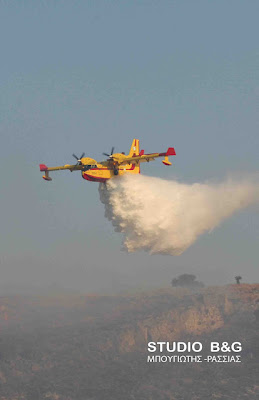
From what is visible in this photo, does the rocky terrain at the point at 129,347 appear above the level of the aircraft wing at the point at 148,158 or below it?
below

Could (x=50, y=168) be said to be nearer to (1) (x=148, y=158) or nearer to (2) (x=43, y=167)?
(2) (x=43, y=167)

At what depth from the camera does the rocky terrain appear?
8212 centimetres

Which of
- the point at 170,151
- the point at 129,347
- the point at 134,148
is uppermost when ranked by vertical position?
the point at 134,148

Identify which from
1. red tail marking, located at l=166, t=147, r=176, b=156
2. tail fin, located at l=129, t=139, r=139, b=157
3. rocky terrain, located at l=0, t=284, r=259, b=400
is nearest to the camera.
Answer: red tail marking, located at l=166, t=147, r=176, b=156

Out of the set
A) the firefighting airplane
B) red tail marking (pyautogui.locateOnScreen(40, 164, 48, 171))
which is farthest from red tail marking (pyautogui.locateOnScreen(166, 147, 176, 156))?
red tail marking (pyautogui.locateOnScreen(40, 164, 48, 171))

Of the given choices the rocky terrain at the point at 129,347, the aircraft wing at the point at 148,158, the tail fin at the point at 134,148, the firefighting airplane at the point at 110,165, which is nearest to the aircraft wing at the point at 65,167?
the firefighting airplane at the point at 110,165

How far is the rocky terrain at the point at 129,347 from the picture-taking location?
82125 mm

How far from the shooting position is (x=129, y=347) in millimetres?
93250

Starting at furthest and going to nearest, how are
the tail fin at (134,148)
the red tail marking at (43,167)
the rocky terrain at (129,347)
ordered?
the rocky terrain at (129,347)
the tail fin at (134,148)
the red tail marking at (43,167)

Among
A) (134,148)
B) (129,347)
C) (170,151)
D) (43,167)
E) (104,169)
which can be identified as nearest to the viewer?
(170,151)

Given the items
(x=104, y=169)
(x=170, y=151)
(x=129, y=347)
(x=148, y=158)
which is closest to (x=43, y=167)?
(x=104, y=169)

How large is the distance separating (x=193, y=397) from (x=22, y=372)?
28.5m

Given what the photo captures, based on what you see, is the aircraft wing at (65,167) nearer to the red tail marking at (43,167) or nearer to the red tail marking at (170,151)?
the red tail marking at (43,167)

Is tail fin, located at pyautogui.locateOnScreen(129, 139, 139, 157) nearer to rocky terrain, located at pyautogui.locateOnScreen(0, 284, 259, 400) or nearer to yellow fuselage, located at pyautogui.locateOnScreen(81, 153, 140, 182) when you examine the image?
yellow fuselage, located at pyautogui.locateOnScreen(81, 153, 140, 182)
